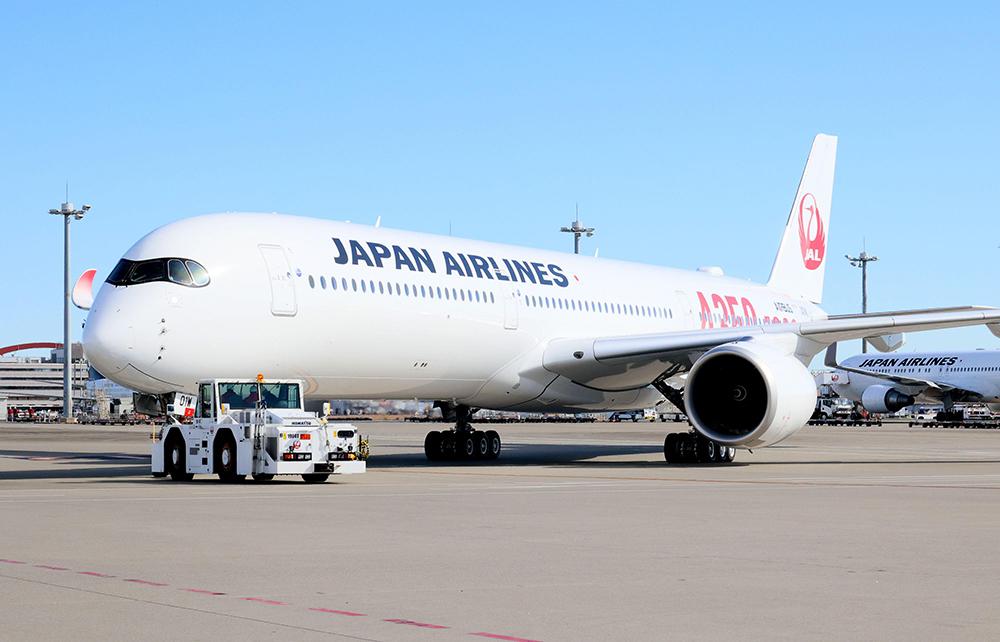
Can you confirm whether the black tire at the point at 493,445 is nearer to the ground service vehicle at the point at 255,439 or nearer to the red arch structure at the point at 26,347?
the ground service vehicle at the point at 255,439

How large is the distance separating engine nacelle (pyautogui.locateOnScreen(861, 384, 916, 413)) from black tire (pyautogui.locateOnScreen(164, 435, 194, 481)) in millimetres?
59769

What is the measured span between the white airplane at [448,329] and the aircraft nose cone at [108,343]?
1.1 inches

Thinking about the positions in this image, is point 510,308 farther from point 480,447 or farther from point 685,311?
point 685,311

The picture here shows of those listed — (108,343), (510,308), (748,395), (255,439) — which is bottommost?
(255,439)

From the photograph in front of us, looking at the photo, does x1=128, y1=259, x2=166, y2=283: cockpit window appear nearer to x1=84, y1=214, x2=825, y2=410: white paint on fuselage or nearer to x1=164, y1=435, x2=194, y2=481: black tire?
x1=84, y1=214, x2=825, y2=410: white paint on fuselage

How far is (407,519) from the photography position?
12.4 meters

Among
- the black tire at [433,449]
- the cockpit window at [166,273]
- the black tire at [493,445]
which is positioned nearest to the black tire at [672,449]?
the black tire at [493,445]

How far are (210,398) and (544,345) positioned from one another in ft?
25.6

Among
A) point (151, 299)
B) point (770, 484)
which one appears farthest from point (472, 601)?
point (151, 299)

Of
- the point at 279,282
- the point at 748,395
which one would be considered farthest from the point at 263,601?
the point at 748,395

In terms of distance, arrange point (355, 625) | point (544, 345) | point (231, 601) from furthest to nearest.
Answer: point (544, 345)
point (231, 601)
point (355, 625)

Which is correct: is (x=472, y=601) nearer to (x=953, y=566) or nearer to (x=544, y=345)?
(x=953, y=566)

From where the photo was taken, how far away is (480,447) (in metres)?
26.4

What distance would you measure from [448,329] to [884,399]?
5513 cm
